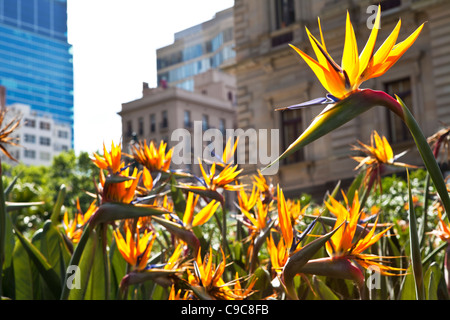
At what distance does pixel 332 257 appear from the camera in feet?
3.11

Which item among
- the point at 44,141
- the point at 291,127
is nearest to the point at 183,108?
the point at 291,127

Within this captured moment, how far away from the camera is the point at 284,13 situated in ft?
60.4

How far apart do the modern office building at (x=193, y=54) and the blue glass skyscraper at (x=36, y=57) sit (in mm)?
37761

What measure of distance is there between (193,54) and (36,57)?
1914 inches

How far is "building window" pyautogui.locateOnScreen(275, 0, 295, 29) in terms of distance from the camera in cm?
1814

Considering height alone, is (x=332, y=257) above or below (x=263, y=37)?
below

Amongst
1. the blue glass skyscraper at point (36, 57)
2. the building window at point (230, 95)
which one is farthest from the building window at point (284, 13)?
the blue glass skyscraper at point (36, 57)

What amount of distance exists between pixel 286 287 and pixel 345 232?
0.12 m

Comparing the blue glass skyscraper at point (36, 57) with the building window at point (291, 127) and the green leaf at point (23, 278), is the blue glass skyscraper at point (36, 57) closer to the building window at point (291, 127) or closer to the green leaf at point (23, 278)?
the building window at point (291, 127)

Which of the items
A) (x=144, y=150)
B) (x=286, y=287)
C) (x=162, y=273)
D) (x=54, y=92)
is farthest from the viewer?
(x=54, y=92)

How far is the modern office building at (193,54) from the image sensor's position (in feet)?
197

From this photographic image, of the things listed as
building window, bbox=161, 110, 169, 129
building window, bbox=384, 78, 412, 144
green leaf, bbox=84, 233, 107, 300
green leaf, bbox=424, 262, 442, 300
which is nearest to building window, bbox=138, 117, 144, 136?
Answer: building window, bbox=161, 110, 169, 129
